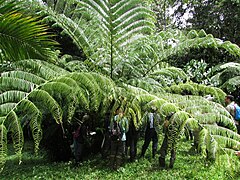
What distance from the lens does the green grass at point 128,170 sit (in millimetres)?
5227

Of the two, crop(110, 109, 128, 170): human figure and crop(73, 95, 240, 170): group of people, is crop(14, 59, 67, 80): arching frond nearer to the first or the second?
crop(73, 95, 240, 170): group of people

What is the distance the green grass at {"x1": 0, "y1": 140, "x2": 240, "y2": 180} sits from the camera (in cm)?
523

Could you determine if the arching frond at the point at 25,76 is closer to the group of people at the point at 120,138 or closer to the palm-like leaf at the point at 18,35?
the palm-like leaf at the point at 18,35

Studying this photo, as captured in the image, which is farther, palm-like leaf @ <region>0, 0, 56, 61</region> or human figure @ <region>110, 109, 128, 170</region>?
human figure @ <region>110, 109, 128, 170</region>

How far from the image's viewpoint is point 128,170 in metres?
5.71

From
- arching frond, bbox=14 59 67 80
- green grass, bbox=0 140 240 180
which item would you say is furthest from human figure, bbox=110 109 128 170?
arching frond, bbox=14 59 67 80

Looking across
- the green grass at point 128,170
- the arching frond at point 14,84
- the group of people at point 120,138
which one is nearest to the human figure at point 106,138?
the group of people at point 120,138

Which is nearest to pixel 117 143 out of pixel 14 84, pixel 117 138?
pixel 117 138

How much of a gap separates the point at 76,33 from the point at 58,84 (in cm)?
242

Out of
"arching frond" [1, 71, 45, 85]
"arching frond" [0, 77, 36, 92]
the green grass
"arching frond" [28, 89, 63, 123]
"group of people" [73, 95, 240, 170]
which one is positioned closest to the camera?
"arching frond" [28, 89, 63, 123]

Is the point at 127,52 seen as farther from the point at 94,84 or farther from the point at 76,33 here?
the point at 94,84

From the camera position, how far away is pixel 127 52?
210 inches

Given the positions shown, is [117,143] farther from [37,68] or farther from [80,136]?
[37,68]

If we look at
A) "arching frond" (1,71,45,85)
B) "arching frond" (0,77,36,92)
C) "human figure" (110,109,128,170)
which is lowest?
"human figure" (110,109,128,170)
